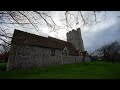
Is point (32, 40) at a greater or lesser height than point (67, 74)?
greater

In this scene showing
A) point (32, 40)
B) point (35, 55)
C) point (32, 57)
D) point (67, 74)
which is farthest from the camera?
point (35, 55)

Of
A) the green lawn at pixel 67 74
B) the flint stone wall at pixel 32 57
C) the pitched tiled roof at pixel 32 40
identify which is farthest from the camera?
the flint stone wall at pixel 32 57

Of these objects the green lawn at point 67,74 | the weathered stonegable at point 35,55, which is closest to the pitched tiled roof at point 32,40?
the weathered stonegable at point 35,55

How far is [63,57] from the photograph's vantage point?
32.9 m

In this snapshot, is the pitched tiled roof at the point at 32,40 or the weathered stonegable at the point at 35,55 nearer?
the pitched tiled roof at the point at 32,40

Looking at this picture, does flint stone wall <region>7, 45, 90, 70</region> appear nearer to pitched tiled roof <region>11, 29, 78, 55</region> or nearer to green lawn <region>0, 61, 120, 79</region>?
pitched tiled roof <region>11, 29, 78, 55</region>

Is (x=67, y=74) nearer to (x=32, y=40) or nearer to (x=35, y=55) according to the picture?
(x=32, y=40)

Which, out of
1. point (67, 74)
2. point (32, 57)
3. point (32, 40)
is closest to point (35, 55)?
point (32, 57)

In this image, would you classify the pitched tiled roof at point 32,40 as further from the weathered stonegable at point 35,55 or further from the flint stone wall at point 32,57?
the flint stone wall at point 32,57

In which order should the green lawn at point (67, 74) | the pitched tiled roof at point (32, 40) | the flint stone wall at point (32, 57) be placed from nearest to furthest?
the green lawn at point (67, 74), the pitched tiled roof at point (32, 40), the flint stone wall at point (32, 57)

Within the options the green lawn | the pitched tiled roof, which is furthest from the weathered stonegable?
the green lawn
